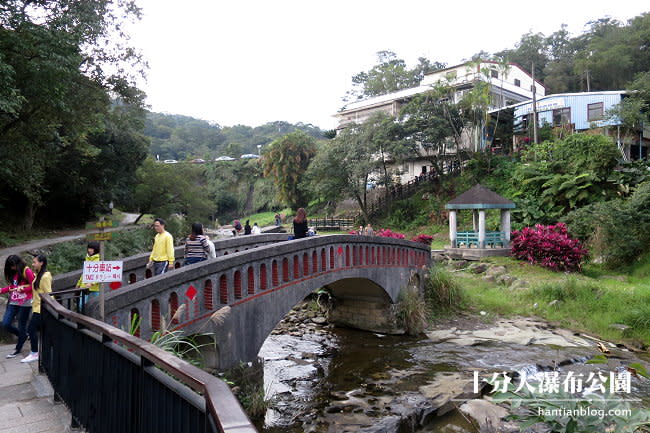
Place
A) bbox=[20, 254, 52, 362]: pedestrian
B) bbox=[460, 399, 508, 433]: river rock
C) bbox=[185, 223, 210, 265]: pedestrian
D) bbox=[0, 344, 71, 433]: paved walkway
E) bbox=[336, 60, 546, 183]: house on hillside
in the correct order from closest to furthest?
bbox=[0, 344, 71, 433]: paved walkway
bbox=[20, 254, 52, 362]: pedestrian
bbox=[460, 399, 508, 433]: river rock
bbox=[185, 223, 210, 265]: pedestrian
bbox=[336, 60, 546, 183]: house on hillside

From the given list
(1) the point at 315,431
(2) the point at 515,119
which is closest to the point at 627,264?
(1) the point at 315,431

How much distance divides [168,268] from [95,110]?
34.9 ft

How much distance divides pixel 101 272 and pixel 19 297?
2952mm

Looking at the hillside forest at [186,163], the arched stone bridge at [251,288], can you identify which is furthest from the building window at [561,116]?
the arched stone bridge at [251,288]

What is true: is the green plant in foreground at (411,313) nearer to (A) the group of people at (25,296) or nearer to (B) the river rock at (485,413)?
(B) the river rock at (485,413)

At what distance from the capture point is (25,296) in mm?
6930

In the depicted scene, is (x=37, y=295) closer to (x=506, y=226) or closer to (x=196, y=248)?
(x=196, y=248)

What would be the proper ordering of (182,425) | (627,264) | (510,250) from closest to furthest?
(182,425), (627,264), (510,250)

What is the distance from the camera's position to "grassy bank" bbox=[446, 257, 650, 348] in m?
14.1

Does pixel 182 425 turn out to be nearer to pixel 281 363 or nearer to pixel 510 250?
pixel 281 363

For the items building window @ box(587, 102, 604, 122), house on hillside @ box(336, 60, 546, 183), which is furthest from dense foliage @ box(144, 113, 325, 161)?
building window @ box(587, 102, 604, 122)

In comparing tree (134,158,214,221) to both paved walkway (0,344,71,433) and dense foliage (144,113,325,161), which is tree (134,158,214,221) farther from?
dense foliage (144,113,325,161)

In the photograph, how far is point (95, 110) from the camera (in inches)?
627

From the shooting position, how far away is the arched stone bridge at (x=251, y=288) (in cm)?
627
